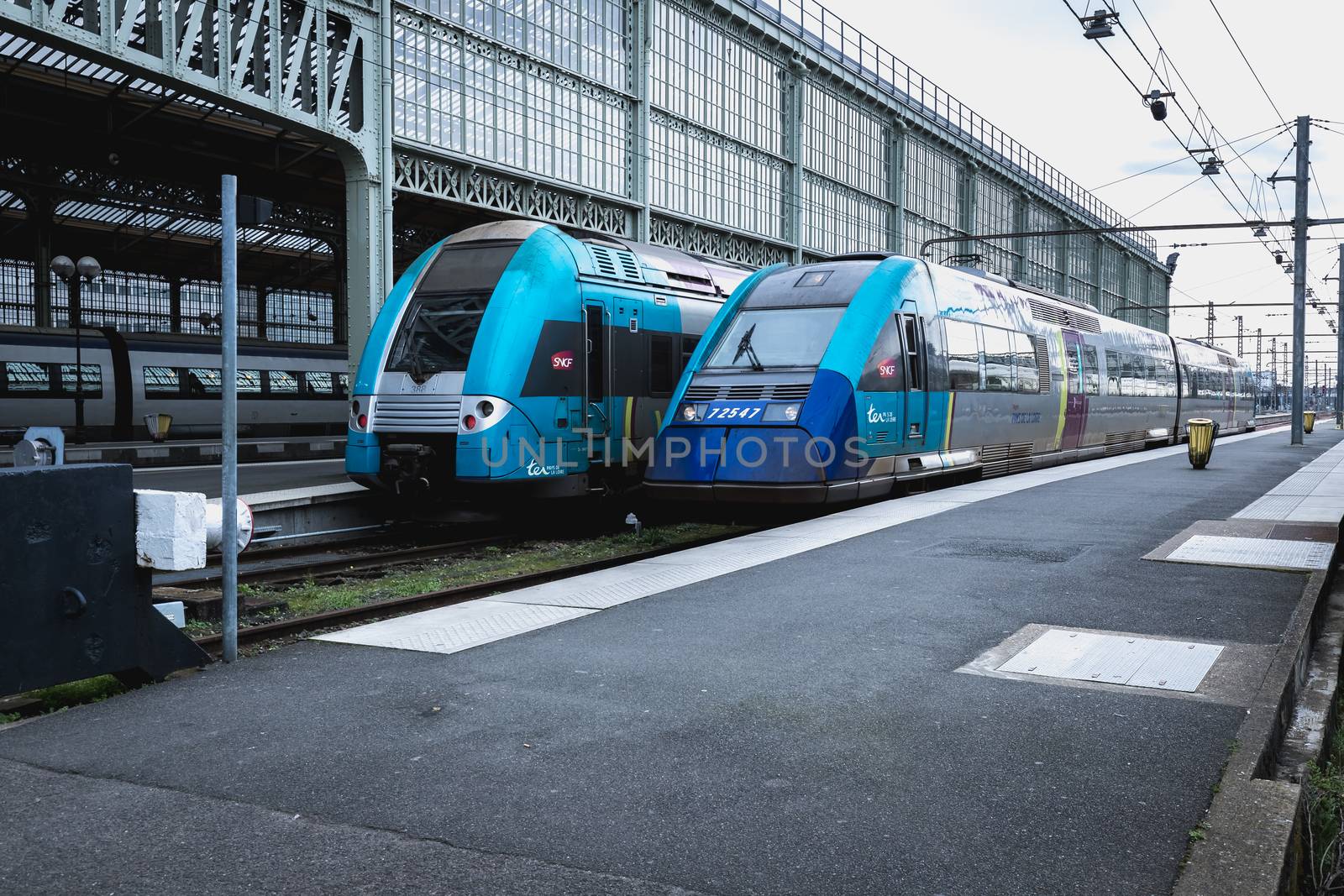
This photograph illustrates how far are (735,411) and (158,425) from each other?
2162 centimetres

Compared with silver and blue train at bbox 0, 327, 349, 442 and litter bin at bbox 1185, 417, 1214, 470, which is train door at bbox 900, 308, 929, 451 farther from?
silver and blue train at bbox 0, 327, 349, 442

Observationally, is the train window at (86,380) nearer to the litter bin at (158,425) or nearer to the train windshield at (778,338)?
the litter bin at (158,425)

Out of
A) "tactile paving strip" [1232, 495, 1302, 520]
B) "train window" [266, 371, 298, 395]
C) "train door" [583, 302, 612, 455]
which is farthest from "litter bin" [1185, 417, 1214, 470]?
"train window" [266, 371, 298, 395]

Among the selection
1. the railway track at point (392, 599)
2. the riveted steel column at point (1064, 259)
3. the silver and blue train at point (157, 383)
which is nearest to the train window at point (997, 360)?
the railway track at point (392, 599)

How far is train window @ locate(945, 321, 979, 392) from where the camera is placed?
14.1 meters

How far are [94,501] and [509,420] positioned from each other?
6.66 metres

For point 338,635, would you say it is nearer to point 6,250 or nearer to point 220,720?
point 220,720

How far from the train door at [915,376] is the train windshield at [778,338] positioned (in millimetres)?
1173

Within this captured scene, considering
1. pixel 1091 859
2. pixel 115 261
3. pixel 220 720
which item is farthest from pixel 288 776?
pixel 115 261

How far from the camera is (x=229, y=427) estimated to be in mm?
5609

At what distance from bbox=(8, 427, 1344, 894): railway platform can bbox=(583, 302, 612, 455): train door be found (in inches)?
210

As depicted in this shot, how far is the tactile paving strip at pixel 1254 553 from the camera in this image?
8.06 metres

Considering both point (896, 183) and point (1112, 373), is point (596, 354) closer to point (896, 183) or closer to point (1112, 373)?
point (1112, 373)

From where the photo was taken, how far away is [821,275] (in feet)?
42.0
